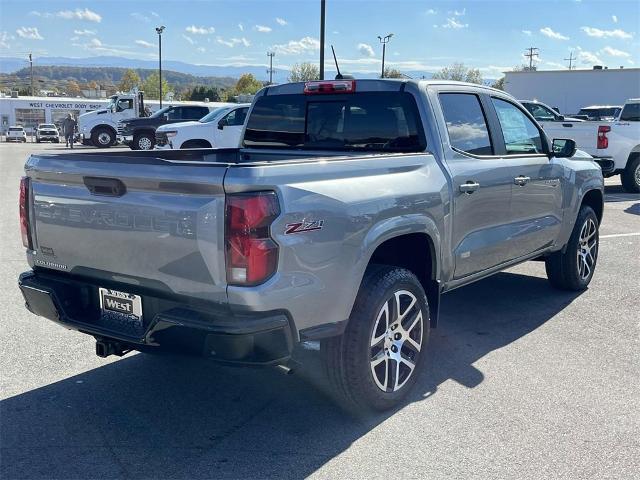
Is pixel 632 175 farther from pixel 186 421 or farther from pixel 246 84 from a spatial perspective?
pixel 246 84

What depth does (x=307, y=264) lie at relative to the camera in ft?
10.3

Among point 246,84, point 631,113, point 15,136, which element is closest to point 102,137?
point 15,136

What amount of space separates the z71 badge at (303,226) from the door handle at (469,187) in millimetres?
1496

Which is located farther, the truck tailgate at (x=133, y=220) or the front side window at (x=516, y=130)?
the front side window at (x=516, y=130)

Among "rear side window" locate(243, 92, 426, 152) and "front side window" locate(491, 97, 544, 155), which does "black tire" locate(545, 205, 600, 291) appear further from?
"rear side window" locate(243, 92, 426, 152)

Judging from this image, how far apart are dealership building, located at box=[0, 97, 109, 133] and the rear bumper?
56.2 m

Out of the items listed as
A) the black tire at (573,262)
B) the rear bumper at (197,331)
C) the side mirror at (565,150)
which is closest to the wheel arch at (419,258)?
the rear bumper at (197,331)

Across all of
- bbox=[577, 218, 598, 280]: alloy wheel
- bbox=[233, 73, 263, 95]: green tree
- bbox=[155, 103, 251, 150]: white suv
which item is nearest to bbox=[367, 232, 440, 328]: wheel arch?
bbox=[577, 218, 598, 280]: alloy wheel

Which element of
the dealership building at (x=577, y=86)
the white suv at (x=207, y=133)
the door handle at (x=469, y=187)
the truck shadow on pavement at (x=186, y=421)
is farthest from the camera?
the dealership building at (x=577, y=86)

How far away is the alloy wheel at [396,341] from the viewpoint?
3.73 metres

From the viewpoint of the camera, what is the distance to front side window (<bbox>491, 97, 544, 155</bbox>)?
16.9 ft

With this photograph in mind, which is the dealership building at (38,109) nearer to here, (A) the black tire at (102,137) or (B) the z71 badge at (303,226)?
(A) the black tire at (102,137)

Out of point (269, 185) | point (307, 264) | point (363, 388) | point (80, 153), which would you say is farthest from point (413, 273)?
point (80, 153)

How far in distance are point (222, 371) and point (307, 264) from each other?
1563 mm
